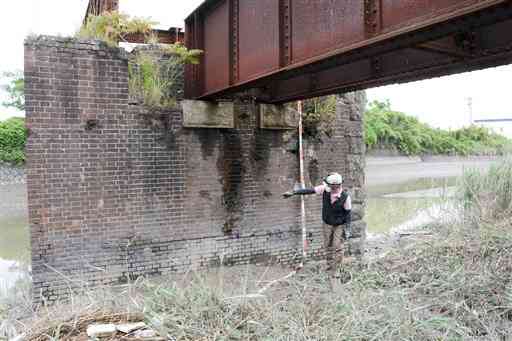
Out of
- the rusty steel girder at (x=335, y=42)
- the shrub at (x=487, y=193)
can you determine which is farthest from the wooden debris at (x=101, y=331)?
the shrub at (x=487, y=193)

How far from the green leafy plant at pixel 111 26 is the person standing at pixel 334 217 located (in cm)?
423

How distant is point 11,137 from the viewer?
2544cm

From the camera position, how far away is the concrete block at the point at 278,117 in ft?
32.2

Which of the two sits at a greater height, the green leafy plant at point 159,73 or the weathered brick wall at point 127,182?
the green leafy plant at point 159,73

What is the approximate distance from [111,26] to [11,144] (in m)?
20.3

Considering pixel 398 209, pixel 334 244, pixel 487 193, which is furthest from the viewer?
pixel 398 209

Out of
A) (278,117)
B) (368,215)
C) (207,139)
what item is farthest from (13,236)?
(368,215)

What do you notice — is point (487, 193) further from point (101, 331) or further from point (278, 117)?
point (101, 331)

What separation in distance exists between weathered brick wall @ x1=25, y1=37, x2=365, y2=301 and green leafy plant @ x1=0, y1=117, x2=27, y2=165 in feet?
65.0

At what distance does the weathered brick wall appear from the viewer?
25.1 ft

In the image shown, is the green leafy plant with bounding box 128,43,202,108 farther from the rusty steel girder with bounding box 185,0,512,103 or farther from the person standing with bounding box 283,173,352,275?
the person standing with bounding box 283,173,352,275

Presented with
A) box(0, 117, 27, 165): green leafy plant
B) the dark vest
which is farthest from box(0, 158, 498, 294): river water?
the dark vest

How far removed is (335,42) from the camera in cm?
577

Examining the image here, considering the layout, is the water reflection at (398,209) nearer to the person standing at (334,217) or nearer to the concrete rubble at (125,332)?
the person standing at (334,217)
